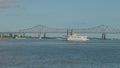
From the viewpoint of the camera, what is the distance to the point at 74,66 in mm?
50500

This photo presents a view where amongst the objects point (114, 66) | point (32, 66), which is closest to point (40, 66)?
point (32, 66)

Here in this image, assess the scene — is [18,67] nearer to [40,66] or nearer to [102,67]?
[40,66]

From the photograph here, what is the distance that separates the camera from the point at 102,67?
4881 centimetres

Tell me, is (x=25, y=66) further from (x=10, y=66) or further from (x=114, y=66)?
(x=114, y=66)

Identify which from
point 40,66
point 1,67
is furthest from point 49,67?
point 1,67

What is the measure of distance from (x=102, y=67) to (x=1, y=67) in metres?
9.73

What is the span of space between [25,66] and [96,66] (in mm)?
7026

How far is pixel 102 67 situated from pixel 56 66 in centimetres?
459

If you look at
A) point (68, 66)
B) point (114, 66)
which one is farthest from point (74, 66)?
point (114, 66)

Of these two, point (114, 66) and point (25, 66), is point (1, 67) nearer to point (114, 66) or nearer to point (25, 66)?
point (25, 66)

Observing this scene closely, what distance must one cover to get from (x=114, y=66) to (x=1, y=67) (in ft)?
36.5

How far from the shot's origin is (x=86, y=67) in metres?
48.9

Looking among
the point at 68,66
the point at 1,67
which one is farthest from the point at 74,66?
the point at 1,67

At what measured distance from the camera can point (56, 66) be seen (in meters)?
49.8
